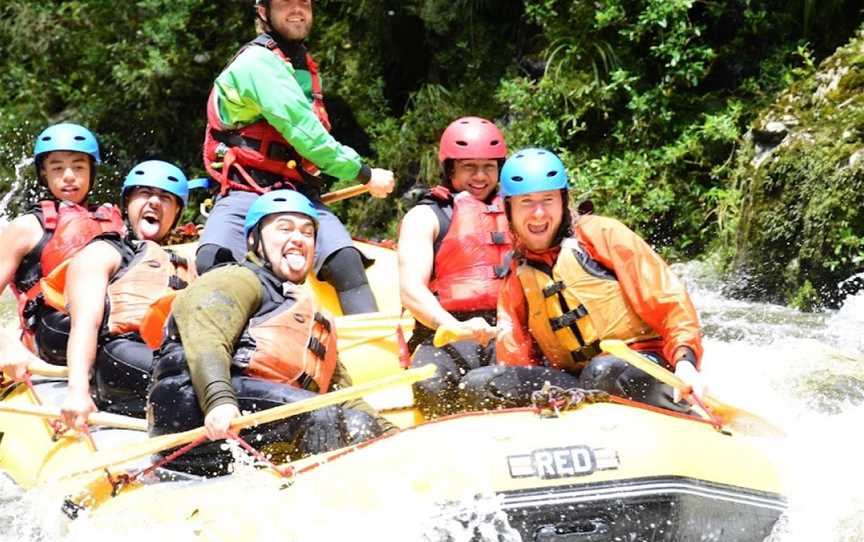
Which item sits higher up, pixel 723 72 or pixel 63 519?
pixel 723 72

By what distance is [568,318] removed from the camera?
4316mm

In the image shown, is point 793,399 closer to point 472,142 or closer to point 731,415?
point 731,415

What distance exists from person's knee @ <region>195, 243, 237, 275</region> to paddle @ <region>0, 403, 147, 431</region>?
0.70 meters

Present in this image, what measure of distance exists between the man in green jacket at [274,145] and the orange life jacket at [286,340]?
1018 mm

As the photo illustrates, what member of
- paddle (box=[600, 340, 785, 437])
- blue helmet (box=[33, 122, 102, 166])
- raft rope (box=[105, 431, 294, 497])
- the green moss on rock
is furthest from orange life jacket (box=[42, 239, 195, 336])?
the green moss on rock

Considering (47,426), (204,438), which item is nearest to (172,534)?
(204,438)

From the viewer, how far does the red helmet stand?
513 centimetres

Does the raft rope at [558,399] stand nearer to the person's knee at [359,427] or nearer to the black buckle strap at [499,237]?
the person's knee at [359,427]

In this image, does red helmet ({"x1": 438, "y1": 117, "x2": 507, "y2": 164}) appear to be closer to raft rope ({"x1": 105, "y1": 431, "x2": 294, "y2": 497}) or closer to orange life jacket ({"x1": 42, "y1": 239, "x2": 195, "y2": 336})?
orange life jacket ({"x1": 42, "y1": 239, "x2": 195, "y2": 336})

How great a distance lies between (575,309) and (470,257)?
0.83 meters

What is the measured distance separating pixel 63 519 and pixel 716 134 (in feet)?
18.0

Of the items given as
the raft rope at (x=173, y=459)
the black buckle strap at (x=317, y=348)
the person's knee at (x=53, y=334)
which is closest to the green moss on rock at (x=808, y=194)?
the black buckle strap at (x=317, y=348)

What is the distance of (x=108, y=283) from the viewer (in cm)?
507

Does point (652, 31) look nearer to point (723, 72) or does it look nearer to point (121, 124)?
point (723, 72)
